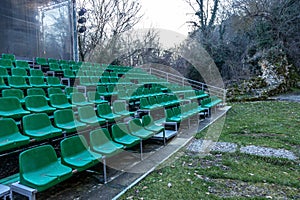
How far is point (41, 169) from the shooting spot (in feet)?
7.97

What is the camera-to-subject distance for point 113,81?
7801mm

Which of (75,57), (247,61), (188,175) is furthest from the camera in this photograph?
(247,61)

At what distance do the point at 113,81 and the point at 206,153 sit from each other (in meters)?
4.73

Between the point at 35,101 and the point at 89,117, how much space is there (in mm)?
967

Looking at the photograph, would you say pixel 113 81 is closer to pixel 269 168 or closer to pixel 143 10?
pixel 269 168

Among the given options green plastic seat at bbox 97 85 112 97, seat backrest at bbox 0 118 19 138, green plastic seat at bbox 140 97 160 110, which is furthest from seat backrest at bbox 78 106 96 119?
green plastic seat at bbox 97 85 112 97

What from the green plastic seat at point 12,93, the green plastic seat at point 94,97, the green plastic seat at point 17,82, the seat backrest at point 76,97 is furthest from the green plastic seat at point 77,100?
the green plastic seat at point 17,82

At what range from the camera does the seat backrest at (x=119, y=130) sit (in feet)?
11.7

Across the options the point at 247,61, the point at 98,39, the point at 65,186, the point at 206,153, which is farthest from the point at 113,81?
the point at 247,61

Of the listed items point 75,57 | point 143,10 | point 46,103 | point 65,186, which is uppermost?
point 143,10

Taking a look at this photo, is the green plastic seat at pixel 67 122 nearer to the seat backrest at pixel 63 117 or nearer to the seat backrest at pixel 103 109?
the seat backrest at pixel 63 117

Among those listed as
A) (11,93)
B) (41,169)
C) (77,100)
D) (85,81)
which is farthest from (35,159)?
(85,81)

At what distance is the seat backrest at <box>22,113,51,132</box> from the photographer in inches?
122

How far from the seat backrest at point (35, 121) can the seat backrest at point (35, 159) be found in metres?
0.75
